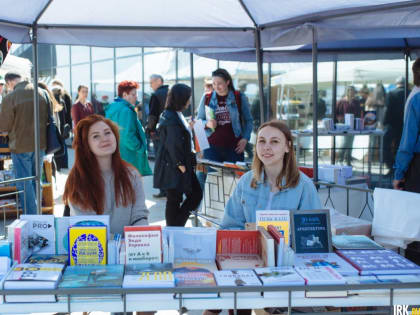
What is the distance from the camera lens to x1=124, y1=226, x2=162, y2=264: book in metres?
2.17

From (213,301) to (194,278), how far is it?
0.14 metres

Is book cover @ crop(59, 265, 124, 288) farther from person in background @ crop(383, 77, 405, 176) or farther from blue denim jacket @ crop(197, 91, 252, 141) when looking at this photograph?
person in background @ crop(383, 77, 405, 176)

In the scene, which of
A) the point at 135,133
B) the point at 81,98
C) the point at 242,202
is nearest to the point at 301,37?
the point at 242,202

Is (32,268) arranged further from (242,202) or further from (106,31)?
(106,31)

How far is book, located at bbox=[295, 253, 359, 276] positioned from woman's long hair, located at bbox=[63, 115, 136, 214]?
1247 millimetres

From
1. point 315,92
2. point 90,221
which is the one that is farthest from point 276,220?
point 315,92

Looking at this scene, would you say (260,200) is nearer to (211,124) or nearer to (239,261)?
(239,261)

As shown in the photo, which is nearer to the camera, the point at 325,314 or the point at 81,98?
the point at 325,314

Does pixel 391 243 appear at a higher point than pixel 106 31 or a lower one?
lower

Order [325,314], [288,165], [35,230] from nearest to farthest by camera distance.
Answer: [325,314] < [35,230] < [288,165]

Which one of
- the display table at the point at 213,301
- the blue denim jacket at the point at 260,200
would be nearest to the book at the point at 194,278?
the display table at the point at 213,301

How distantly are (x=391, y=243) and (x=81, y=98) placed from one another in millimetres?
8651

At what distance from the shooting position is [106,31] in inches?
161

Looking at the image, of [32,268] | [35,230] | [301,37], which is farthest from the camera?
[301,37]
